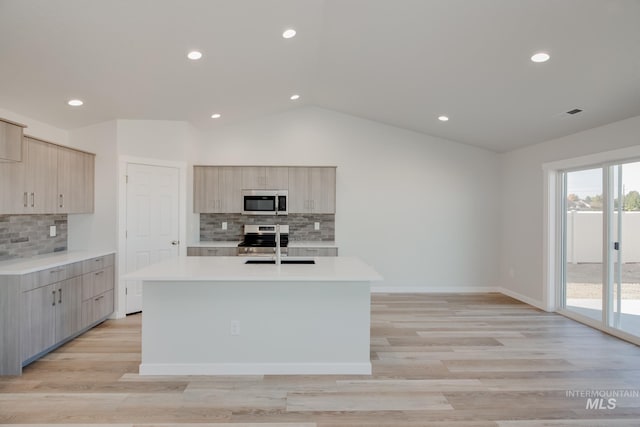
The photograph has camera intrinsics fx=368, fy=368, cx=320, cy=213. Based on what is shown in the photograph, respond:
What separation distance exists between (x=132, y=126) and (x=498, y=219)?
19.2 ft

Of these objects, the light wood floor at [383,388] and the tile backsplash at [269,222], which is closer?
the light wood floor at [383,388]

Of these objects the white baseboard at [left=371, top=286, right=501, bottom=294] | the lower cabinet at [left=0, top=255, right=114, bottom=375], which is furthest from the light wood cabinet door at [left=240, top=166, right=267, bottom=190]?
the white baseboard at [left=371, top=286, right=501, bottom=294]

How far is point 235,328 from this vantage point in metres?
3.14

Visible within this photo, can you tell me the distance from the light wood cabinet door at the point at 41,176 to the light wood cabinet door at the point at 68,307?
0.82 meters

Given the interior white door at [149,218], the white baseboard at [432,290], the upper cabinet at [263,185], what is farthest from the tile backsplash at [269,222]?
the white baseboard at [432,290]

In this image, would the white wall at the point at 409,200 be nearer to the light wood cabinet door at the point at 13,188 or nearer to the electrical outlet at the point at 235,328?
the electrical outlet at the point at 235,328

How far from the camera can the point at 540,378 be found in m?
3.06

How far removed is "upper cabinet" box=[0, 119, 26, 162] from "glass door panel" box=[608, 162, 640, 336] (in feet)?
19.8

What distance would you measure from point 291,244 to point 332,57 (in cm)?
283

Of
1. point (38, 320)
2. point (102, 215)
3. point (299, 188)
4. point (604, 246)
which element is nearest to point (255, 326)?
point (38, 320)

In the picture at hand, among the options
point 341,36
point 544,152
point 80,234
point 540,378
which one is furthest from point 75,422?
point 544,152

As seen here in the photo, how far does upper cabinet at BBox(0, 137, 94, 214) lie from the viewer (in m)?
3.44

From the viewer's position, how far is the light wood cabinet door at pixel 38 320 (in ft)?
10.3

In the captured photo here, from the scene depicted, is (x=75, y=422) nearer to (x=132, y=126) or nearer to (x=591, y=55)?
(x=132, y=126)
